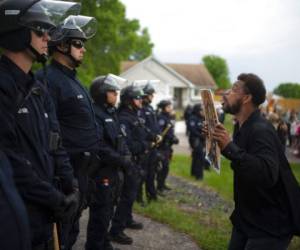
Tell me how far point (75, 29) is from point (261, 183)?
2.43m

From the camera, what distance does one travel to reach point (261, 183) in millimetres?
3637

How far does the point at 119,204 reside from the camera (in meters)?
7.05

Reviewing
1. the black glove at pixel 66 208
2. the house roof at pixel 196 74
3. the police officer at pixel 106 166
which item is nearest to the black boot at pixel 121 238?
the police officer at pixel 106 166

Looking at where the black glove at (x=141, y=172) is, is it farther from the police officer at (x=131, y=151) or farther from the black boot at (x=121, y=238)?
Answer: the black boot at (x=121, y=238)

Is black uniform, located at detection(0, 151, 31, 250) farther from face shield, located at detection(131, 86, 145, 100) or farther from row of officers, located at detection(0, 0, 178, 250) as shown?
face shield, located at detection(131, 86, 145, 100)

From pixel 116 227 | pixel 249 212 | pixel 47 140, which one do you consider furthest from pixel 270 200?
pixel 116 227

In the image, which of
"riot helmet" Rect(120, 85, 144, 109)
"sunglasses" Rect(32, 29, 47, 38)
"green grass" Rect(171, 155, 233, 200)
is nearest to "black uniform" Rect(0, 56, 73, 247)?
"sunglasses" Rect(32, 29, 47, 38)

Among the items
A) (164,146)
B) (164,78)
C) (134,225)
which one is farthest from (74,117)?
(164,78)

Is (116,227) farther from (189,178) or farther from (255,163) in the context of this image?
(189,178)

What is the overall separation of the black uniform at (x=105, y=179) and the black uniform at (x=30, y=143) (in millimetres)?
2289

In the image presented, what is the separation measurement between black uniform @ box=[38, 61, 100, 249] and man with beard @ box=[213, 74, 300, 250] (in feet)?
4.93

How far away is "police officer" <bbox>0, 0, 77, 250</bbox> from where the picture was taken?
2885 millimetres

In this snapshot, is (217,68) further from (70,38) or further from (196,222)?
(70,38)

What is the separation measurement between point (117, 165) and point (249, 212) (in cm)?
236
